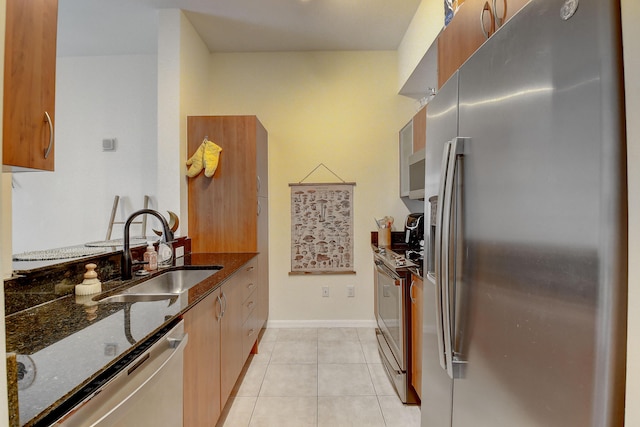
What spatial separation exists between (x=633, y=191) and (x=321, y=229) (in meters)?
2.95

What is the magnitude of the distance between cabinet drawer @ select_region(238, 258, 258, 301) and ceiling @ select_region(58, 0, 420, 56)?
212 cm

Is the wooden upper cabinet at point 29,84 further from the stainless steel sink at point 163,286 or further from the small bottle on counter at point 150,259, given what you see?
the small bottle on counter at point 150,259

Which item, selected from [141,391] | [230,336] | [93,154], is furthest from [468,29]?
[93,154]

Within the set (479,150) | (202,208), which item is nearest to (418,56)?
(479,150)

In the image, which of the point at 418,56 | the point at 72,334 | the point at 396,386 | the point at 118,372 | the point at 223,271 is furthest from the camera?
the point at 418,56

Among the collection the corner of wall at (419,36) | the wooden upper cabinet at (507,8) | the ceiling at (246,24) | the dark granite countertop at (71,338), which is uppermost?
the ceiling at (246,24)

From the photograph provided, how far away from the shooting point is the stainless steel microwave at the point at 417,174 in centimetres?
252

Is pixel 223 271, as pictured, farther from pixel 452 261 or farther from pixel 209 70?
pixel 209 70

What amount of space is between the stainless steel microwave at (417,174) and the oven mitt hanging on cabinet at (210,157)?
5.55ft

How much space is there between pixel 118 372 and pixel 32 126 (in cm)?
82

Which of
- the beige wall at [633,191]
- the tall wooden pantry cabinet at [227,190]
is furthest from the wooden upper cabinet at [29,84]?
the tall wooden pantry cabinet at [227,190]

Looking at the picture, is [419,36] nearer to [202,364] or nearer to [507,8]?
[507,8]

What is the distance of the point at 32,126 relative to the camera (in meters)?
1.02

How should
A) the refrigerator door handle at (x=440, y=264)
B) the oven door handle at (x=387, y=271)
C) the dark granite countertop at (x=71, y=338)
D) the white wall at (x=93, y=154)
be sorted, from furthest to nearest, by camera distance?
the white wall at (x=93, y=154) → the oven door handle at (x=387, y=271) → the refrigerator door handle at (x=440, y=264) → the dark granite countertop at (x=71, y=338)
